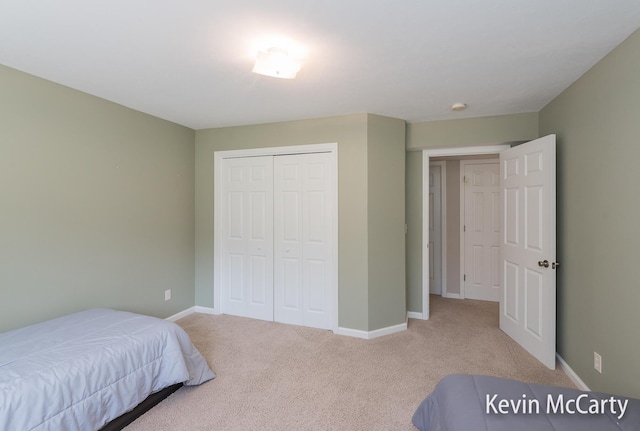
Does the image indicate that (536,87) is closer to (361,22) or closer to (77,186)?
(361,22)

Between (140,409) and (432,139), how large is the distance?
11.4 ft

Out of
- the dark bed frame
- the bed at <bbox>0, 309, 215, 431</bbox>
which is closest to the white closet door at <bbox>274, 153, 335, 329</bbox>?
the bed at <bbox>0, 309, 215, 431</bbox>

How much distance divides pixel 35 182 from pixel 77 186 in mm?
297

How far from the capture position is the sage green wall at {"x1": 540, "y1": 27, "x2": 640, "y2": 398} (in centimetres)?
177

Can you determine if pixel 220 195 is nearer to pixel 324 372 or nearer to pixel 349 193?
pixel 349 193

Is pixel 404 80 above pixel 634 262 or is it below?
above

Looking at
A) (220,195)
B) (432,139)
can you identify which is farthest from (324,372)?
(432,139)

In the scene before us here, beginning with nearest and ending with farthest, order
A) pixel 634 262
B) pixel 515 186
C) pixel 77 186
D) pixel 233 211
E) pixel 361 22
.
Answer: pixel 361 22
pixel 634 262
pixel 77 186
pixel 515 186
pixel 233 211

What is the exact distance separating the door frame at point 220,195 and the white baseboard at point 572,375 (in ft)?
6.44

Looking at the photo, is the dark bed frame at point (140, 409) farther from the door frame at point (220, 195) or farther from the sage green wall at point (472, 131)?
the sage green wall at point (472, 131)

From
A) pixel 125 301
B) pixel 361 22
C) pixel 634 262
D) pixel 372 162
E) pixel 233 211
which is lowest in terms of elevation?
pixel 125 301

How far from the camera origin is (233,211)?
380 cm

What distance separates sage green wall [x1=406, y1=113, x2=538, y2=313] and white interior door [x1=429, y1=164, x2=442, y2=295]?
1.19 m

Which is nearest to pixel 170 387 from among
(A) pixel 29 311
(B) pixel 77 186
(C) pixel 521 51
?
(A) pixel 29 311
